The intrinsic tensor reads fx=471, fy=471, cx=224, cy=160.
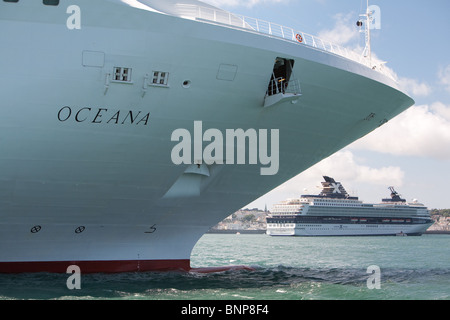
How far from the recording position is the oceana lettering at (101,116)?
11.5 metres

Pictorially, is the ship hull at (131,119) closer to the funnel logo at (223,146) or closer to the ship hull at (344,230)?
the funnel logo at (223,146)

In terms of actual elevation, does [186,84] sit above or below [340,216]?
above

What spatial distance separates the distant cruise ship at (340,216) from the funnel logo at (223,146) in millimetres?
84204

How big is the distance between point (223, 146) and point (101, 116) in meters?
3.65

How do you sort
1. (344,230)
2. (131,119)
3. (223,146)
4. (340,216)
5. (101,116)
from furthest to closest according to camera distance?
(340,216) → (344,230) → (223,146) → (131,119) → (101,116)

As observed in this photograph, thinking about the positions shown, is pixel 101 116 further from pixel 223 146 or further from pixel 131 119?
pixel 223 146

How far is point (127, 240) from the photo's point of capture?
15.2m

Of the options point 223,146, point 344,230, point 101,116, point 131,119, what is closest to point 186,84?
point 131,119

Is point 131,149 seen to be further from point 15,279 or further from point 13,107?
point 15,279

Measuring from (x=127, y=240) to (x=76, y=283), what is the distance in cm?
213

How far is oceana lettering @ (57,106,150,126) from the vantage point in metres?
11.5

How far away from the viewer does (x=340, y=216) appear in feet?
319

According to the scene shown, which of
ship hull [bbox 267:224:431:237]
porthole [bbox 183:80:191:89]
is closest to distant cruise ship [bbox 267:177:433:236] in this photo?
ship hull [bbox 267:224:431:237]
